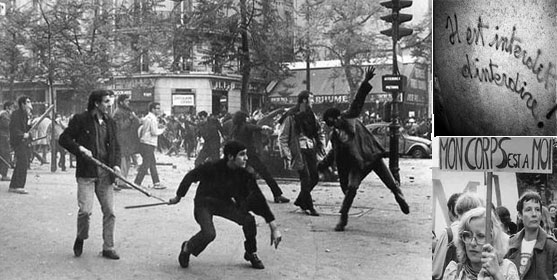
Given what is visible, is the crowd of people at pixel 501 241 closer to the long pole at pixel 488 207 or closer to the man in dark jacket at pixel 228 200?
the long pole at pixel 488 207

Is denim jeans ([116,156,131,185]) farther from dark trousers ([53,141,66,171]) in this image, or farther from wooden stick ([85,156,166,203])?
dark trousers ([53,141,66,171])

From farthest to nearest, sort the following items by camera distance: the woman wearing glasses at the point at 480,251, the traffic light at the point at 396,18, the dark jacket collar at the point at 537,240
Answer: the dark jacket collar at the point at 537,240, the woman wearing glasses at the point at 480,251, the traffic light at the point at 396,18

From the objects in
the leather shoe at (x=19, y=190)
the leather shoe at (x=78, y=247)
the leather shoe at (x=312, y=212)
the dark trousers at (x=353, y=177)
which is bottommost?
the leather shoe at (x=78, y=247)

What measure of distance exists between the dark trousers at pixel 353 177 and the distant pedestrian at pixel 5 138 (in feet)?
6.92

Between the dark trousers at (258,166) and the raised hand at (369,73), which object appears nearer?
the raised hand at (369,73)

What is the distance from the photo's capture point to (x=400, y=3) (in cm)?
374

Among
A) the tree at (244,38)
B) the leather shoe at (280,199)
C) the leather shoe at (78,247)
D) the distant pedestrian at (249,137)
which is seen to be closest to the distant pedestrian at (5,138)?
the leather shoe at (78,247)

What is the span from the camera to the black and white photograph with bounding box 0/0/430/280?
3.80 m

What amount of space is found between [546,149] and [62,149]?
113 inches

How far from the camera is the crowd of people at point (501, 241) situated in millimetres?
3887

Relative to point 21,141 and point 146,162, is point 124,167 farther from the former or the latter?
point 21,141

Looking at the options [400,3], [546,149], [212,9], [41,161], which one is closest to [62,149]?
[41,161]

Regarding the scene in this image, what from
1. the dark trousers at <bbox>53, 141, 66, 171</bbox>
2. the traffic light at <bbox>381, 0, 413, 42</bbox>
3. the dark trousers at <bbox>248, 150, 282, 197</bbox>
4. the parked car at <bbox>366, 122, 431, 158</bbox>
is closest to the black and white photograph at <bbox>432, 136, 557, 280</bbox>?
the parked car at <bbox>366, 122, 431, 158</bbox>

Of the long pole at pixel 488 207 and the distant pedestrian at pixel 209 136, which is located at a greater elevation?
the distant pedestrian at pixel 209 136
